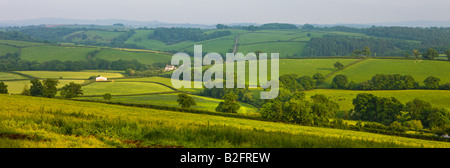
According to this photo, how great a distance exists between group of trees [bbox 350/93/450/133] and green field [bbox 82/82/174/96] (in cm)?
4698

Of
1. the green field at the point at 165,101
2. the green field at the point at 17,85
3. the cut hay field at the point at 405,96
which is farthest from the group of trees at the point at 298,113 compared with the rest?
the green field at the point at 17,85

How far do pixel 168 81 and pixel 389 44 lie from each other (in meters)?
138

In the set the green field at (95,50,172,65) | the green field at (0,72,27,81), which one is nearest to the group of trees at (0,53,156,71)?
the green field at (95,50,172,65)

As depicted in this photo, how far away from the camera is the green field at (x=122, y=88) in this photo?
78762 millimetres

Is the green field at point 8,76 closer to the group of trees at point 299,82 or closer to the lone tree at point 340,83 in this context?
the group of trees at point 299,82

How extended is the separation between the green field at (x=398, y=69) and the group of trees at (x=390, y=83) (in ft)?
16.0

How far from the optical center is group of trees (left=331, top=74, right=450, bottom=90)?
3036 inches

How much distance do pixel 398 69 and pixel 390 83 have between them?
78.7 feet

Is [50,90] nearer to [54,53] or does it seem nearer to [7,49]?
[54,53]

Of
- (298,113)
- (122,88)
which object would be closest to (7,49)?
(122,88)

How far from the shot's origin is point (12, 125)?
16375mm

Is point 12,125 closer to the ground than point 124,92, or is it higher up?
higher up

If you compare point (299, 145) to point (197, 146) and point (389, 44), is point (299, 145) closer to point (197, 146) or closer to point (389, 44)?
point (197, 146)
